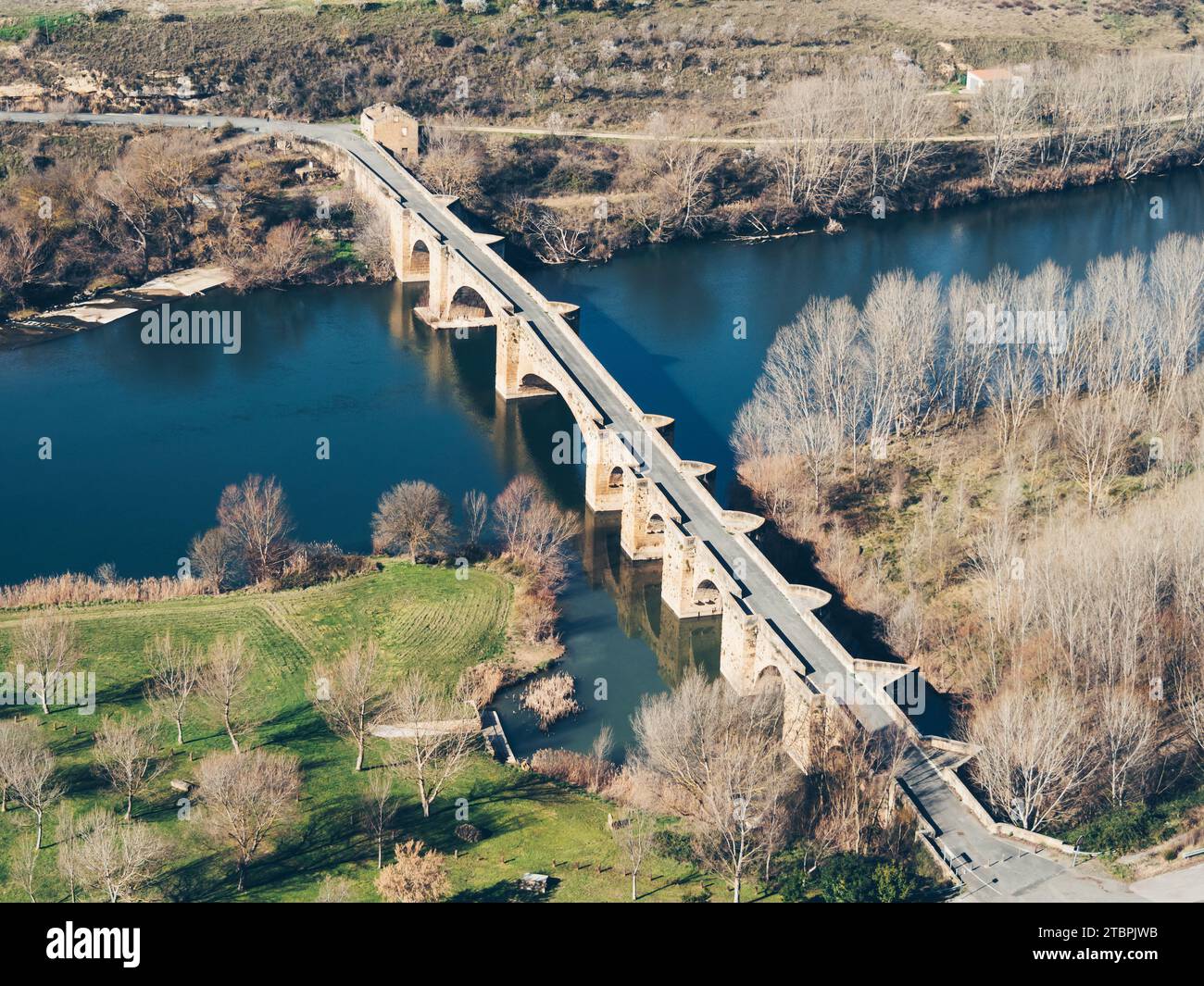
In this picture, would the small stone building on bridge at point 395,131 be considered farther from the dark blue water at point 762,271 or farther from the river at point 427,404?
the dark blue water at point 762,271

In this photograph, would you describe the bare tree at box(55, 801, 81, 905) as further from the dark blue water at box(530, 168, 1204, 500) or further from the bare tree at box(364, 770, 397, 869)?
the dark blue water at box(530, 168, 1204, 500)

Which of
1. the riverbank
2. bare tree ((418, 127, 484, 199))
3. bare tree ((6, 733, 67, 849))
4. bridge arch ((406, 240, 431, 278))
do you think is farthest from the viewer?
bare tree ((418, 127, 484, 199))

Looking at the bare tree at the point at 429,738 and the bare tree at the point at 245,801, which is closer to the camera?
the bare tree at the point at 245,801

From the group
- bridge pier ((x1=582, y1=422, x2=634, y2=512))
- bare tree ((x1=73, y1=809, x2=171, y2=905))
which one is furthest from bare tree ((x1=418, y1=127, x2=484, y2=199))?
bare tree ((x1=73, y1=809, x2=171, y2=905))

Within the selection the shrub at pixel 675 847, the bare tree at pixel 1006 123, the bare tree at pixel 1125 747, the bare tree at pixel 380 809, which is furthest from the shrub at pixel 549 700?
the bare tree at pixel 1006 123

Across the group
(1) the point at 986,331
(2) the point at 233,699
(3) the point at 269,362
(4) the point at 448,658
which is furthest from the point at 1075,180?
(2) the point at 233,699

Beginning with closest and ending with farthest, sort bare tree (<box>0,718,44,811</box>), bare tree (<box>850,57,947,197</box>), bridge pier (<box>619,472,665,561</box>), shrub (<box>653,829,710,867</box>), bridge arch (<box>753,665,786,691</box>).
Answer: shrub (<box>653,829,710,867</box>) < bare tree (<box>0,718,44,811</box>) < bridge arch (<box>753,665,786,691</box>) < bridge pier (<box>619,472,665,561</box>) < bare tree (<box>850,57,947,197</box>)
